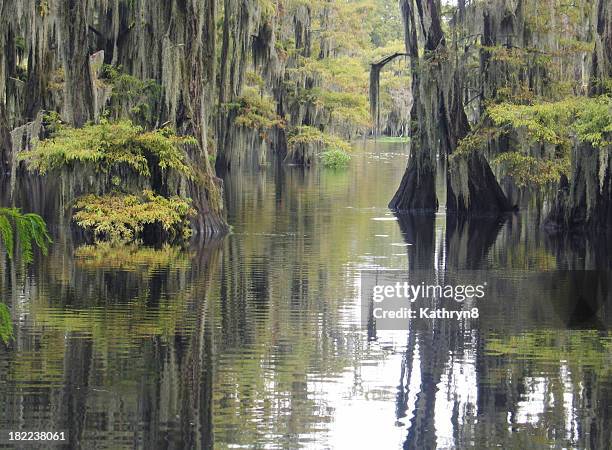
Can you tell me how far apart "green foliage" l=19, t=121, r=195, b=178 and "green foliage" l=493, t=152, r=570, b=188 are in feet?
22.9

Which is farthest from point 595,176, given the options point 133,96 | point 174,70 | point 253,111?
Answer: point 253,111

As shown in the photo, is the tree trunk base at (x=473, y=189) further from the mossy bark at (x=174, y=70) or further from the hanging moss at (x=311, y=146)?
the hanging moss at (x=311, y=146)

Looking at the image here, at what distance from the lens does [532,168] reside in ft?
76.6

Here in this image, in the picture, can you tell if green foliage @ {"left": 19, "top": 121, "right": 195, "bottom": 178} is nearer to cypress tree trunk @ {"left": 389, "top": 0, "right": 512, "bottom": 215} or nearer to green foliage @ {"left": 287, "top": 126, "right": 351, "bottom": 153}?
cypress tree trunk @ {"left": 389, "top": 0, "right": 512, "bottom": 215}

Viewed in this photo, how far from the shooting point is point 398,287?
14.7 meters

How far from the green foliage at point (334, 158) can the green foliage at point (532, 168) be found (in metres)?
28.7

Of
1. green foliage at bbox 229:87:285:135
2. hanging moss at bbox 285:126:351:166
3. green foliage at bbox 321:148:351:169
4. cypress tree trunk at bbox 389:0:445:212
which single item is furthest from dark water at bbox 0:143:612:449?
green foliage at bbox 321:148:351:169

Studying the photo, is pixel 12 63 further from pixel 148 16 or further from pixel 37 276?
pixel 37 276

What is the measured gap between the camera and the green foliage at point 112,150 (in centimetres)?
1916

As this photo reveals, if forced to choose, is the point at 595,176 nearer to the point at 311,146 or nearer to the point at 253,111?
the point at 253,111

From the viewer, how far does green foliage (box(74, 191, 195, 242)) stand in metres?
19.1

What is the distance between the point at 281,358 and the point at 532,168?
14458 mm

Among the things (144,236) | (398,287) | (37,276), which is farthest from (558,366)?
(144,236)

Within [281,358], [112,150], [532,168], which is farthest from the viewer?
[532,168]
